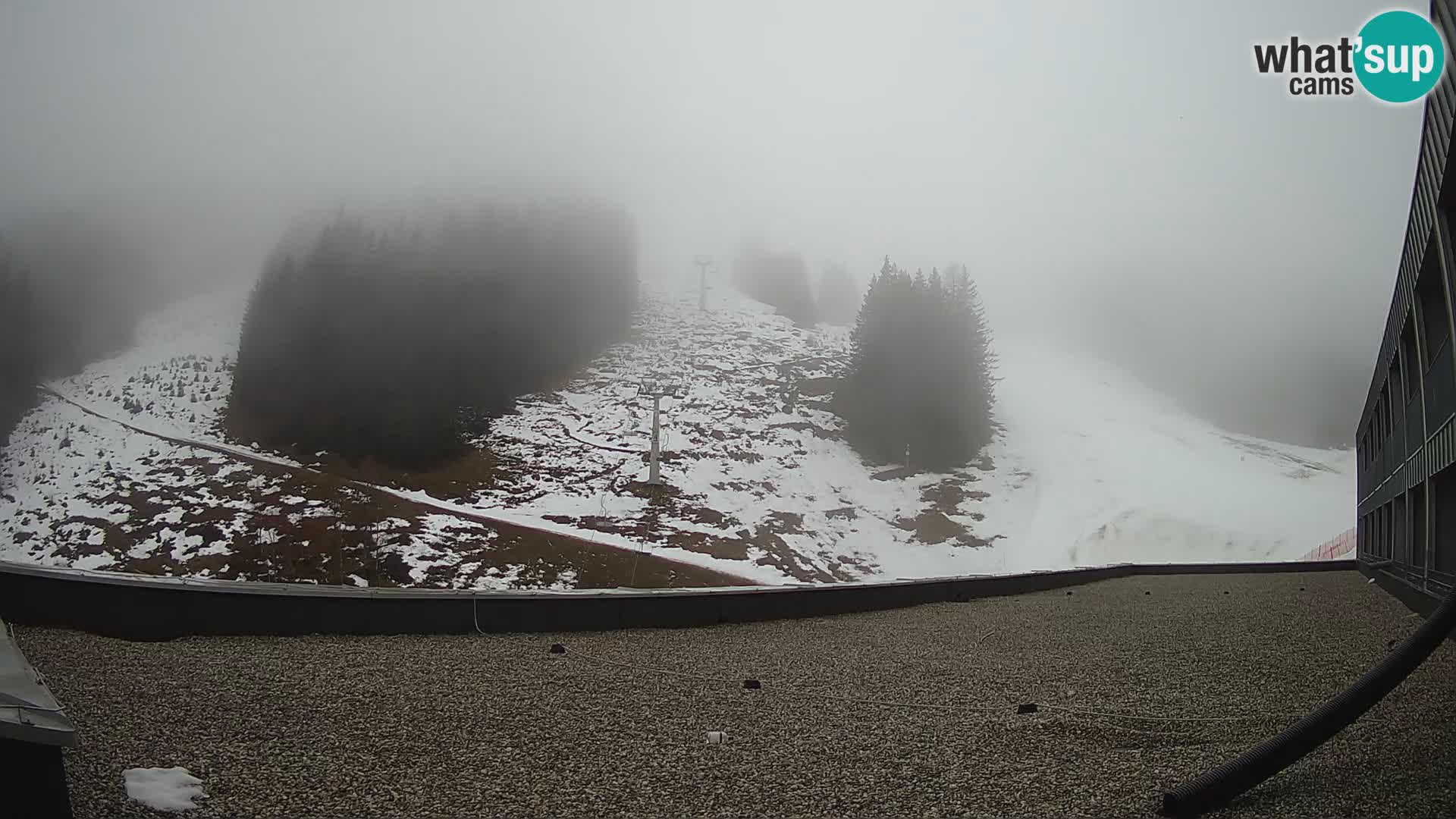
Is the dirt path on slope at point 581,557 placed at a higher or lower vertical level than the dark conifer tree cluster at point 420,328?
lower

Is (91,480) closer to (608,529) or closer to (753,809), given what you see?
(608,529)

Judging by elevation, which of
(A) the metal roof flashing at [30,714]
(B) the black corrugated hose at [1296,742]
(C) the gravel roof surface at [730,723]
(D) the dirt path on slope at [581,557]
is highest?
(A) the metal roof flashing at [30,714]

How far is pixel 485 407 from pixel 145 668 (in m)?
35.7

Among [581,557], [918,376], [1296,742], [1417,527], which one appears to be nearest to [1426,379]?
[1417,527]

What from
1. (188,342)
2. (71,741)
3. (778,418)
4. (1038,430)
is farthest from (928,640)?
(188,342)

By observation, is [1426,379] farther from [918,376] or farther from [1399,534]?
[918,376]

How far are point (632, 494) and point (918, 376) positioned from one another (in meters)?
19.2

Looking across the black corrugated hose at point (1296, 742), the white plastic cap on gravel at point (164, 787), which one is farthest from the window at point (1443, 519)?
the white plastic cap on gravel at point (164, 787)

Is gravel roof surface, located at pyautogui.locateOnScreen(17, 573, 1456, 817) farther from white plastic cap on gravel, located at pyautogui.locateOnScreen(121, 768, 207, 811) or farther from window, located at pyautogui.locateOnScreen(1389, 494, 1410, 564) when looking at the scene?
window, located at pyautogui.locateOnScreen(1389, 494, 1410, 564)

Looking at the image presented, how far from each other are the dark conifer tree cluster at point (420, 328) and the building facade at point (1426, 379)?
1216 inches

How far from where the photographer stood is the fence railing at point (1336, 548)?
2753 centimetres

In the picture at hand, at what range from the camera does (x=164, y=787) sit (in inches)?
107

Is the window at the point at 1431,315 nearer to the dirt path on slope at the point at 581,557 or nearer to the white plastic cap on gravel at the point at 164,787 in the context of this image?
the white plastic cap on gravel at the point at 164,787

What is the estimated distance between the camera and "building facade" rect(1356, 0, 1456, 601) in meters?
6.64
